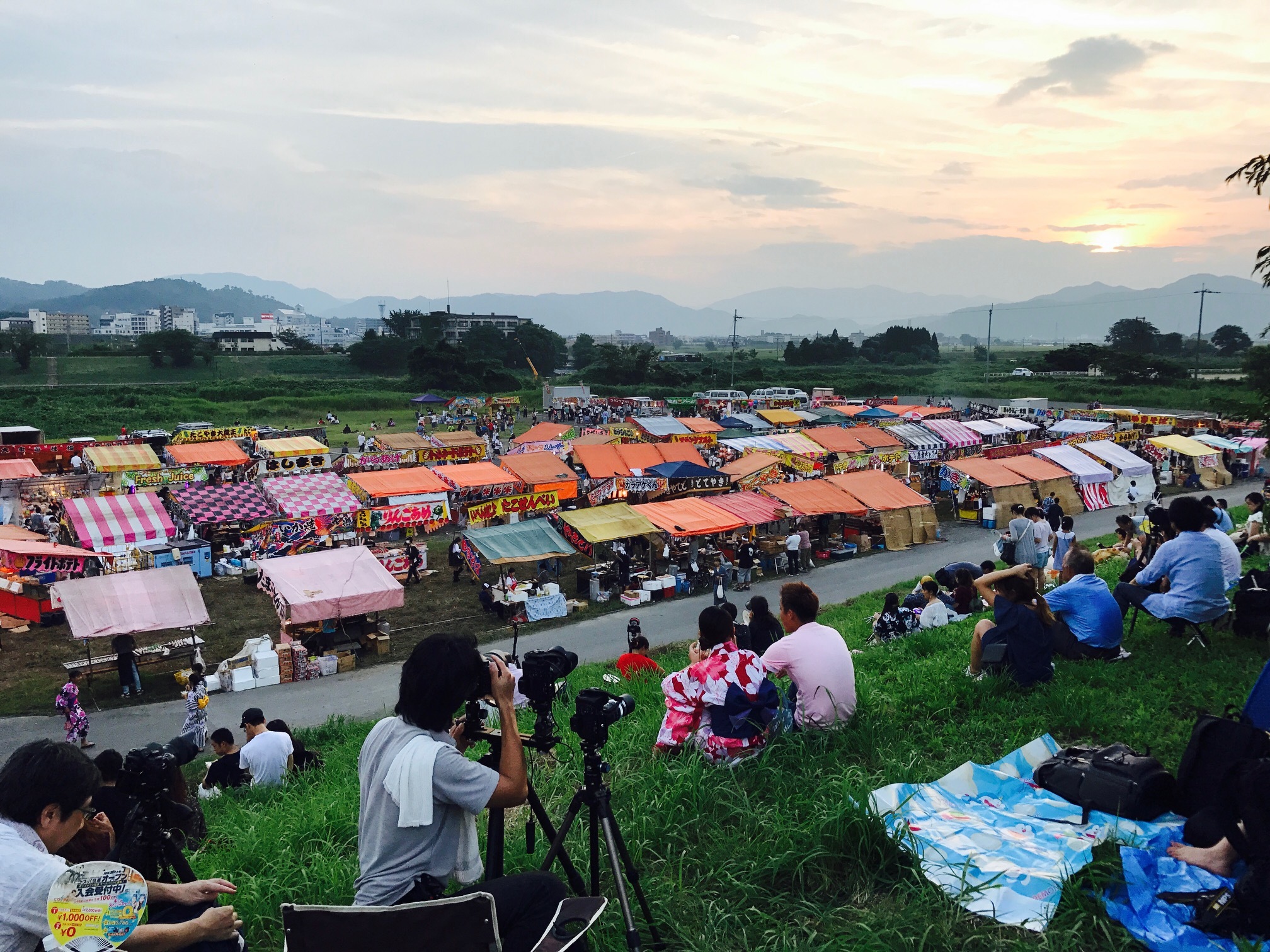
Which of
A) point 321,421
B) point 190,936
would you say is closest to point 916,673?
point 190,936

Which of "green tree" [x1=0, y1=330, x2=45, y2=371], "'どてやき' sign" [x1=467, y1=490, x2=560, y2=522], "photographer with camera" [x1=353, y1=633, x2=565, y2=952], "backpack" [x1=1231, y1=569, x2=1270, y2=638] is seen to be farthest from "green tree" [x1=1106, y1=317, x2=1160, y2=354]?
"green tree" [x1=0, y1=330, x2=45, y2=371]

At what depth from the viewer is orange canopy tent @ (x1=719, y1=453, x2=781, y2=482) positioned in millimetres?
19797

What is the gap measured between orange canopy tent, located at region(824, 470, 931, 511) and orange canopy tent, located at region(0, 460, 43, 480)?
782 inches

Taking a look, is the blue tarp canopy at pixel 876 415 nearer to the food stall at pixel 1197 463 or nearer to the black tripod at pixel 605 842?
the food stall at pixel 1197 463

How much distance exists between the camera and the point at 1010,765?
A: 3.88 meters

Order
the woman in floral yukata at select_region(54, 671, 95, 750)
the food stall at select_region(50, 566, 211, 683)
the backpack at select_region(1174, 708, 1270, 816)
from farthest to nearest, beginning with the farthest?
the food stall at select_region(50, 566, 211, 683)
the woman in floral yukata at select_region(54, 671, 95, 750)
the backpack at select_region(1174, 708, 1270, 816)

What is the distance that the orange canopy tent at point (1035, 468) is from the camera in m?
20.1

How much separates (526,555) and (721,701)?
10318mm

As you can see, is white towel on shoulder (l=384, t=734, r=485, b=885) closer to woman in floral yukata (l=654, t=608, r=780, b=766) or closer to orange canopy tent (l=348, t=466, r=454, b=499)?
woman in floral yukata (l=654, t=608, r=780, b=766)

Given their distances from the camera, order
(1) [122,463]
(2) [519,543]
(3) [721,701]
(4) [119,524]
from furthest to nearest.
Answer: (1) [122,463], (4) [119,524], (2) [519,543], (3) [721,701]

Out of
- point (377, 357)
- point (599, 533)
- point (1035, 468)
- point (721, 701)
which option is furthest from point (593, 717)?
point (377, 357)

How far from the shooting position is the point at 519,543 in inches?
563

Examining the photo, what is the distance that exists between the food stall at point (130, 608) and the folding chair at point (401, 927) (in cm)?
993

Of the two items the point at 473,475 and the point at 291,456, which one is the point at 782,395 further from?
the point at 473,475
